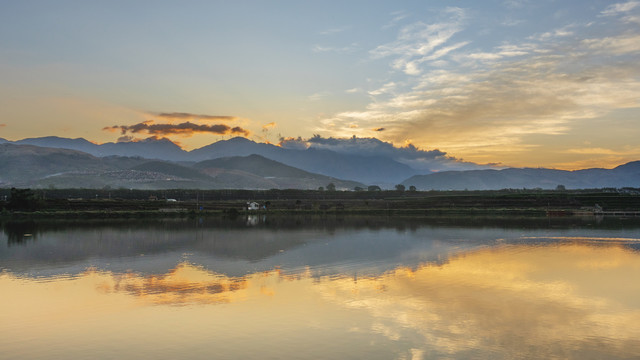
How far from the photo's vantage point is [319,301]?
22.6 m

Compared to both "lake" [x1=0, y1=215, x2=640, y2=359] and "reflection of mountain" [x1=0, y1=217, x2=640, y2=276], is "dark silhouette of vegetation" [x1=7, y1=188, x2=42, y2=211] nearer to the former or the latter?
"reflection of mountain" [x1=0, y1=217, x2=640, y2=276]

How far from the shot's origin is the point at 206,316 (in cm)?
1986

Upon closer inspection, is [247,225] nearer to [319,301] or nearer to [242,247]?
[242,247]

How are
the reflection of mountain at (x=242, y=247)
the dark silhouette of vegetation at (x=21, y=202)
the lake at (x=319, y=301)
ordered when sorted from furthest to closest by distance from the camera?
the dark silhouette of vegetation at (x=21, y=202) → the reflection of mountain at (x=242, y=247) → the lake at (x=319, y=301)

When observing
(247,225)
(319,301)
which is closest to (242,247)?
(319,301)

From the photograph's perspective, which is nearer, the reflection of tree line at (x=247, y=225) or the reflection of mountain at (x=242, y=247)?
the reflection of mountain at (x=242, y=247)

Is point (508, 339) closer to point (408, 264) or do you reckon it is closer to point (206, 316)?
point (206, 316)

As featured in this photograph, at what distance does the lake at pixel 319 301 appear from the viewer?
16047mm

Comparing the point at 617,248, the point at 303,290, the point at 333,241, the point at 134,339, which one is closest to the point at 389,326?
the point at 303,290

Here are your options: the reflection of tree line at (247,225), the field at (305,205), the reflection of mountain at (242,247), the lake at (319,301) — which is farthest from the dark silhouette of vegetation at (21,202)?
the lake at (319,301)

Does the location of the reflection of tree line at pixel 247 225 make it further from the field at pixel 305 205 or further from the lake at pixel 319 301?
the lake at pixel 319 301

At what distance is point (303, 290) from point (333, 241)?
23705 mm

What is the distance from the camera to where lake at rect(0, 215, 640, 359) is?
16.0 meters

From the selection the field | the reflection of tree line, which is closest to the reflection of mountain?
the reflection of tree line
